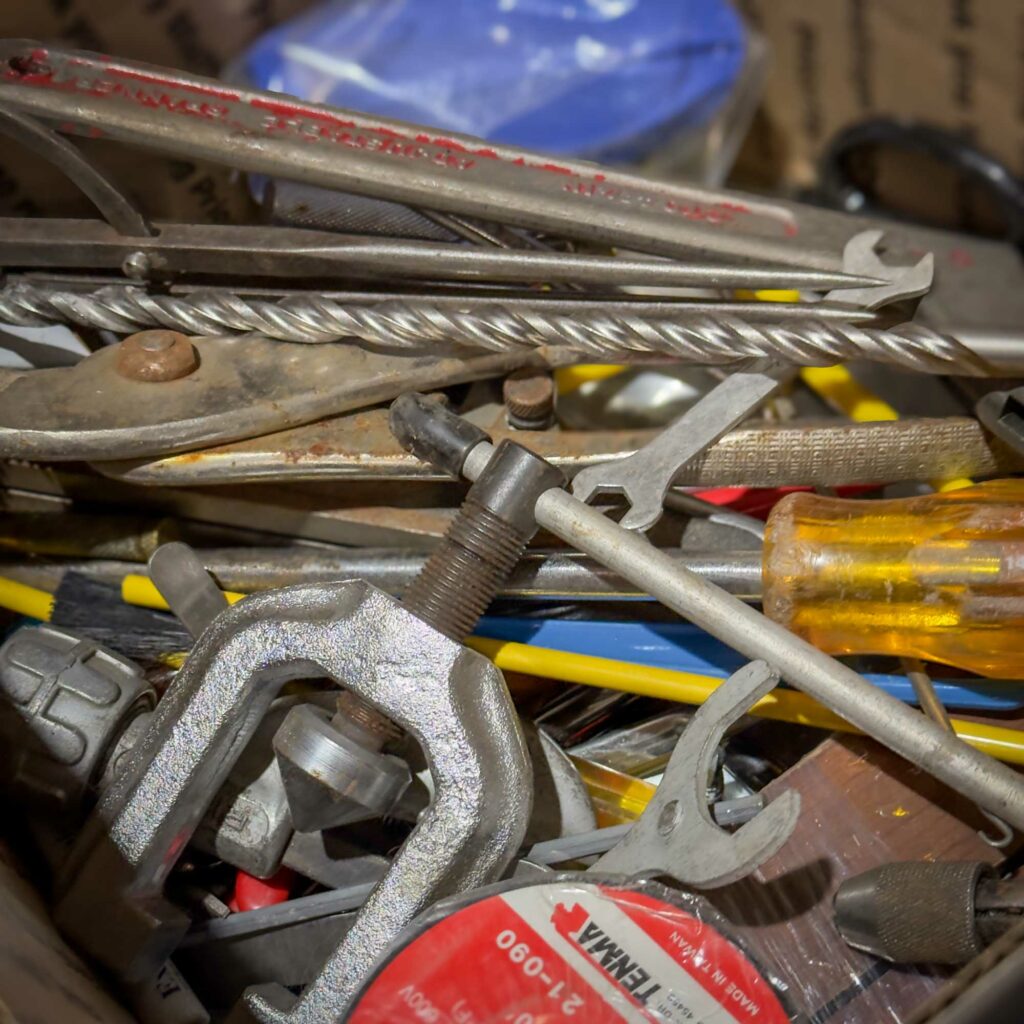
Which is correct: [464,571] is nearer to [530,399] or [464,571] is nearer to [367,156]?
[530,399]

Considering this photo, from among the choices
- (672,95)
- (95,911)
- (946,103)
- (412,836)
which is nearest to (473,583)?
(412,836)

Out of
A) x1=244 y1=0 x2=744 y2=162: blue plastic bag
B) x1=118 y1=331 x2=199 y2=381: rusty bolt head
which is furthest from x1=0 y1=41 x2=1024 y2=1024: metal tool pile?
x1=244 y1=0 x2=744 y2=162: blue plastic bag

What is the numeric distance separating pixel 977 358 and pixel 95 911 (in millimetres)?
534

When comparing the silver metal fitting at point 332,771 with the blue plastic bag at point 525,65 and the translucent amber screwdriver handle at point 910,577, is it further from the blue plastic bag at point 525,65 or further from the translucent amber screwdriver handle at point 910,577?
the blue plastic bag at point 525,65

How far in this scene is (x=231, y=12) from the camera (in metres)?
1.19

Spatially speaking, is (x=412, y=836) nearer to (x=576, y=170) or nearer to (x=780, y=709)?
(x=780, y=709)

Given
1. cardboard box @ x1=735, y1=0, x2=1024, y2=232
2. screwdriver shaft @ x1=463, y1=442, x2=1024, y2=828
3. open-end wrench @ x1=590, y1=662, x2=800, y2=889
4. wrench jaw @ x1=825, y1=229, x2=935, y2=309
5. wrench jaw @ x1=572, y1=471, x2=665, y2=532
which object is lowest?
open-end wrench @ x1=590, y1=662, x2=800, y2=889

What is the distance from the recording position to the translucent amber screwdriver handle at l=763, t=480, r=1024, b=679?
0.54 meters

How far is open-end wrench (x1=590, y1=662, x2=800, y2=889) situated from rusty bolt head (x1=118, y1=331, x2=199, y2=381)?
0.34 m

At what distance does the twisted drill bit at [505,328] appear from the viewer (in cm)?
58

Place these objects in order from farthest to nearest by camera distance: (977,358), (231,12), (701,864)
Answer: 1. (231,12)
2. (977,358)
3. (701,864)

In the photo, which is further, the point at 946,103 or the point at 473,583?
the point at 946,103

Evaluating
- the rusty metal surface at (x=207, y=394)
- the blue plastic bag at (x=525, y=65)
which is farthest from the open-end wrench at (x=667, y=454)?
the blue plastic bag at (x=525, y=65)

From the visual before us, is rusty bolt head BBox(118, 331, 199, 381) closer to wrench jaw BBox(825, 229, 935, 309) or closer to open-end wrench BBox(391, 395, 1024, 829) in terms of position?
open-end wrench BBox(391, 395, 1024, 829)
